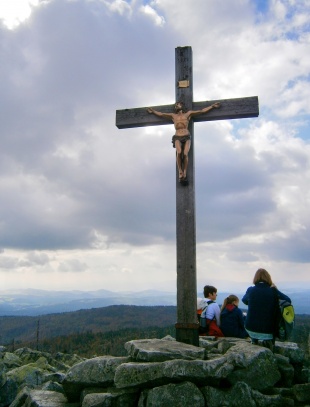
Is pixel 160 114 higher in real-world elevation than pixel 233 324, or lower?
higher

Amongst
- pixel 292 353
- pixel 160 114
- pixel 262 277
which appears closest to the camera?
pixel 292 353

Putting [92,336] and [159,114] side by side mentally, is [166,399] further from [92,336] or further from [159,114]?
[92,336]

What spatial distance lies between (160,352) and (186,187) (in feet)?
11.2

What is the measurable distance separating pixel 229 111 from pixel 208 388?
5.63m

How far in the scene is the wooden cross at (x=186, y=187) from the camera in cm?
745

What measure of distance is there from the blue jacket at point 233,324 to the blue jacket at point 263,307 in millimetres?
1133

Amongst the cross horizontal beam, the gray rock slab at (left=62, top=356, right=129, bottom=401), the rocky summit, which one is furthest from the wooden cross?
the gray rock slab at (left=62, top=356, right=129, bottom=401)

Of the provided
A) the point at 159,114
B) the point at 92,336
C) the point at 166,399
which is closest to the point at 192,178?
the point at 159,114

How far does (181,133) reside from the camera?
330 inches

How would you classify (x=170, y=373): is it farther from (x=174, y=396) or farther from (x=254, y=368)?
(x=254, y=368)

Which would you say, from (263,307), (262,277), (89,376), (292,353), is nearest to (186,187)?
(262,277)

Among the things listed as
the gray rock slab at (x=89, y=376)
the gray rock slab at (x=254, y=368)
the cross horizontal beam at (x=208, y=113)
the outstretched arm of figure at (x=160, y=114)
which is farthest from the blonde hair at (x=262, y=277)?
the outstretched arm of figure at (x=160, y=114)

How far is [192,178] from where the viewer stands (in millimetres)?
8211

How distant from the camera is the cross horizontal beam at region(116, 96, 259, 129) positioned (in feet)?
28.1
